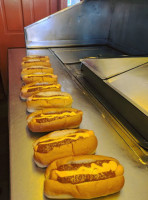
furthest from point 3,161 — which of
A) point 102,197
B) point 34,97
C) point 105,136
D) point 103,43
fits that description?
point 103,43

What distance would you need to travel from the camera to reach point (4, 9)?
8.73 ft

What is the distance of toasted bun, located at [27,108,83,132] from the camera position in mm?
835

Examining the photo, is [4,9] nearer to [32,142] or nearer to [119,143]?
[32,142]

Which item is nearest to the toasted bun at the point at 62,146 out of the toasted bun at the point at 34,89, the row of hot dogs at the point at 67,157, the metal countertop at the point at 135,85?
the row of hot dogs at the point at 67,157

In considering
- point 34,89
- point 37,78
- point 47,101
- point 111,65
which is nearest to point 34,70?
point 37,78

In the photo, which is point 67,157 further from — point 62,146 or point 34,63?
point 34,63

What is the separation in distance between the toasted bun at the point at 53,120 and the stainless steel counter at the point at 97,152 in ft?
0.20

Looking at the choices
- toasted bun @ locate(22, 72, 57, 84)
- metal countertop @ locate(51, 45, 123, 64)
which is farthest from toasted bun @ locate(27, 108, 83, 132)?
metal countertop @ locate(51, 45, 123, 64)

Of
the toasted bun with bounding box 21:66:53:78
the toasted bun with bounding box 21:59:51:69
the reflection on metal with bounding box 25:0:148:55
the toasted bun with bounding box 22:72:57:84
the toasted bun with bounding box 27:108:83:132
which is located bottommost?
the toasted bun with bounding box 27:108:83:132

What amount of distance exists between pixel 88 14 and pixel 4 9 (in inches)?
54.4

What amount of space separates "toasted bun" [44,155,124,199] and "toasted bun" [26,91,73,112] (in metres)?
0.41

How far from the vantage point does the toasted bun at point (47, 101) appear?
0.99 m

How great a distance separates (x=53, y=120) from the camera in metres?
0.85

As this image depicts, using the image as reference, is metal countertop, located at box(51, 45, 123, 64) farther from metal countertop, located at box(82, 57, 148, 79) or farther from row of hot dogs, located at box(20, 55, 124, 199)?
row of hot dogs, located at box(20, 55, 124, 199)
